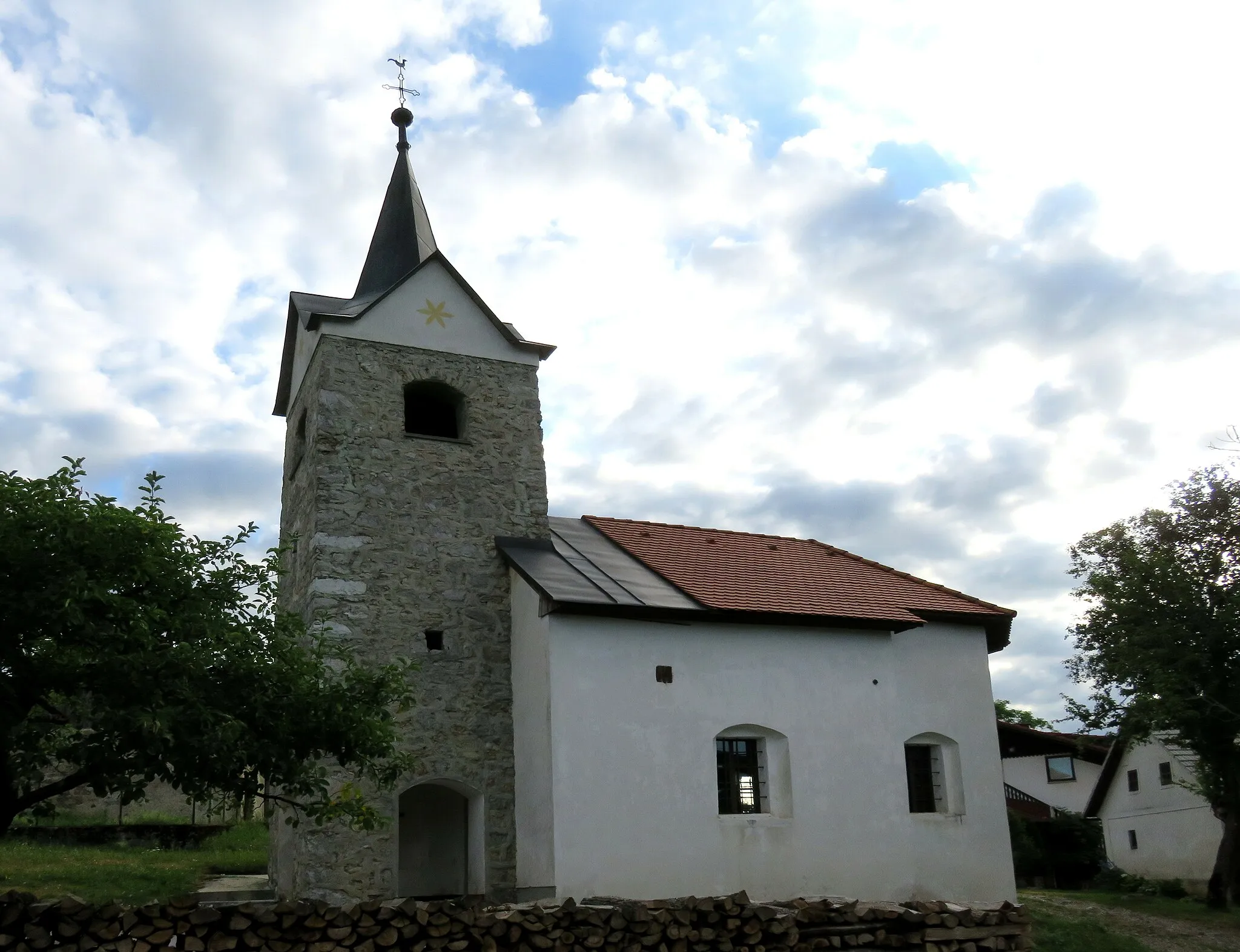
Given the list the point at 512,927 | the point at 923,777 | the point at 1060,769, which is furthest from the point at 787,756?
the point at 1060,769

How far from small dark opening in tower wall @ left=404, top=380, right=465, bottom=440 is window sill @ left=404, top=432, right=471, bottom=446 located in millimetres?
382

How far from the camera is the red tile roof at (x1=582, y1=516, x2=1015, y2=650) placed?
1691cm

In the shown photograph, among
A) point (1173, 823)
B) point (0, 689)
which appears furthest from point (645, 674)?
point (1173, 823)

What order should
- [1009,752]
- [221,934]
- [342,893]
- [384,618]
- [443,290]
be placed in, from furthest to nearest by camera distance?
[1009,752], [443,290], [384,618], [342,893], [221,934]

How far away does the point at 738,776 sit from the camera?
1573 cm

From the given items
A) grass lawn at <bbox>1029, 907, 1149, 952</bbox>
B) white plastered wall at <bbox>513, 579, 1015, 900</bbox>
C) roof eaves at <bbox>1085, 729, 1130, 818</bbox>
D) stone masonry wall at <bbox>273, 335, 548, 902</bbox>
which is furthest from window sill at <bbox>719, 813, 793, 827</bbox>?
roof eaves at <bbox>1085, 729, 1130, 818</bbox>

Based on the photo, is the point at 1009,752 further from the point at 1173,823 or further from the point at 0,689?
the point at 0,689

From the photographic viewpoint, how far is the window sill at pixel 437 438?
56.5ft

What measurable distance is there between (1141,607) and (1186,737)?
98.6 inches

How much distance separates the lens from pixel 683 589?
16453mm

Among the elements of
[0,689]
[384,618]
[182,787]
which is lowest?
[182,787]

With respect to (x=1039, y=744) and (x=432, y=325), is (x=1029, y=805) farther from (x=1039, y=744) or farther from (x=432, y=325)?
(x=432, y=325)

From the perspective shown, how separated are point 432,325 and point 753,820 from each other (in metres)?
9.54

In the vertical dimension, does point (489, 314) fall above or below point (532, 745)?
above
